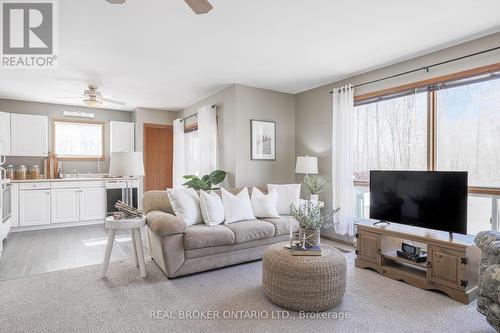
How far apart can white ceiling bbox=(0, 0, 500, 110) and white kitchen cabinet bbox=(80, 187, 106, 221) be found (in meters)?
2.07

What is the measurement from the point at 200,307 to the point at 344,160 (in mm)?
2849

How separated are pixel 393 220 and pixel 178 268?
8.02ft

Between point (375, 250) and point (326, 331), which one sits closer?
point (326, 331)

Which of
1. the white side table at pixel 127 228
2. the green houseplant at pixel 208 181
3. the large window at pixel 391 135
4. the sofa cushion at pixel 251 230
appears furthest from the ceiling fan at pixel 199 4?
the green houseplant at pixel 208 181

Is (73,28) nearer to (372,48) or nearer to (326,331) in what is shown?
(372,48)

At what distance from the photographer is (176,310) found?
2242 millimetres

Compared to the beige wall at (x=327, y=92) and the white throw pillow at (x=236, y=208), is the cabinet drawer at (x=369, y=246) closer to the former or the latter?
the beige wall at (x=327, y=92)

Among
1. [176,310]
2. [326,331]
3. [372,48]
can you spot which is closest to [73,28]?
[176,310]

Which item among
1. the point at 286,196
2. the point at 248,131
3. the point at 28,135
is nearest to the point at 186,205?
the point at 286,196

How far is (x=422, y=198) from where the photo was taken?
2904 mm

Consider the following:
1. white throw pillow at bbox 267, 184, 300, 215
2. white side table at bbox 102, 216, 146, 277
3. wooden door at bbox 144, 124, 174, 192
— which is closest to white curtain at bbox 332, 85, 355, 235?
white throw pillow at bbox 267, 184, 300, 215

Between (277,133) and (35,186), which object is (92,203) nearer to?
(35,186)

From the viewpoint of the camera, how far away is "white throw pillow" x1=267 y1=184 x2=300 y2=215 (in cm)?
400

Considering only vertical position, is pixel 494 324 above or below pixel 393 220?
below
